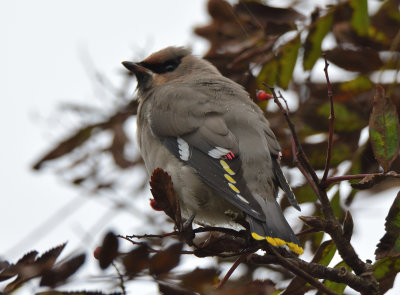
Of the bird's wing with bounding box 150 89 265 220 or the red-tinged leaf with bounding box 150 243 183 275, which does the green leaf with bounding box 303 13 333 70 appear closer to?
the bird's wing with bounding box 150 89 265 220

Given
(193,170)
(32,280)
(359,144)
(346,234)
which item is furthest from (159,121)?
(32,280)

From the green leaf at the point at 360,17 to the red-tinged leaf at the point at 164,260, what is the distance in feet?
6.28

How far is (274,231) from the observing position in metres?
2.83

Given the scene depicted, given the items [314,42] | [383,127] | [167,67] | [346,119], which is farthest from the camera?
[167,67]

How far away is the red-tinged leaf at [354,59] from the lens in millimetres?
3623

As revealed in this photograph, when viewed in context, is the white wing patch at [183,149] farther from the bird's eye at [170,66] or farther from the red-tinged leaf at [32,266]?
the red-tinged leaf at [32,266]

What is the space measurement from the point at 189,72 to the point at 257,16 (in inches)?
34.2

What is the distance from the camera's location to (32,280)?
203cm

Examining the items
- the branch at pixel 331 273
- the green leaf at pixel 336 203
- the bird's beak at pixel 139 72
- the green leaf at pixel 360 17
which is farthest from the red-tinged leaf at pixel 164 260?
the bird's beak at pixel 139 72

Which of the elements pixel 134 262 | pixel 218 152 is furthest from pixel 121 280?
pixel 218 152

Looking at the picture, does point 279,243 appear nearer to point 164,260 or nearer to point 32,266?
point 164,260

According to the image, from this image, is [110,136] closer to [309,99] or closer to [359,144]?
[309,99]

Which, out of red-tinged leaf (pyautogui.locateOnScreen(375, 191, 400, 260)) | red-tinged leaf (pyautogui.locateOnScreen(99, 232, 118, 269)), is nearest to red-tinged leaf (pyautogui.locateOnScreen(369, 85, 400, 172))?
red-tinged leaf (pyautogui.locateOnScreen(375, 191, 400, 260))

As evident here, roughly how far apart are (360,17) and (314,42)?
26 centimetres
